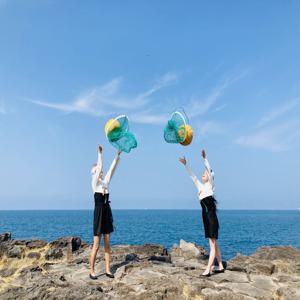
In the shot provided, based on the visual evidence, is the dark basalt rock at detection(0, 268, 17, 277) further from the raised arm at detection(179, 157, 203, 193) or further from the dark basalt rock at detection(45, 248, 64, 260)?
the raised arm at detection(179, 157, 203, 193)

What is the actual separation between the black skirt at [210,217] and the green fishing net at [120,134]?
3040 mm

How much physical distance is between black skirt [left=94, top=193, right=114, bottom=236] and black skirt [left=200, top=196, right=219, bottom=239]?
307cm

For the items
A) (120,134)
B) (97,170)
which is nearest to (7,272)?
(97,170)

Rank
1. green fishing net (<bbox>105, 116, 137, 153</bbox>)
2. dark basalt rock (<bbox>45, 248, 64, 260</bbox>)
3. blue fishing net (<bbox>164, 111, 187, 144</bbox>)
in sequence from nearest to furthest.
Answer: green fishing net (<bbox>105, 116, 137, 153</bbox>)
blue fishing net (<bbox>164, 111, 187, 144</bbox>)
dark basalt rock (<bbox>45, 248, 64, 260</bbox>)

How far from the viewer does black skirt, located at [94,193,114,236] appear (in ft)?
37.6

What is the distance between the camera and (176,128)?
12.3 m

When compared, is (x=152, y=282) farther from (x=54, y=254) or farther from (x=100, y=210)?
(x=54, y=254)

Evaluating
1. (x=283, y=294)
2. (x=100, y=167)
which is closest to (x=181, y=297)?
(x=283, y=294)

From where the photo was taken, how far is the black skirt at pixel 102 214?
1145cm

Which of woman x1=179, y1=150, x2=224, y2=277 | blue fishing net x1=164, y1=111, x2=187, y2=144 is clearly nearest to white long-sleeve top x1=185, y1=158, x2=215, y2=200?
woman x1=179, y1=150, x2=224, y2=277

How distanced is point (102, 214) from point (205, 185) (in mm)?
3408

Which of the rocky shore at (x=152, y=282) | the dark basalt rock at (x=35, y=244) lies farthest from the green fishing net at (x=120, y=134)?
the dark basalt rock at (x=35, y=244)

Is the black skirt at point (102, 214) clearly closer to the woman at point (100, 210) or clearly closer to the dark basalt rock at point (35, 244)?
the woman at point (100, 210)

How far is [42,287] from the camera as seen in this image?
10156 millimetres
